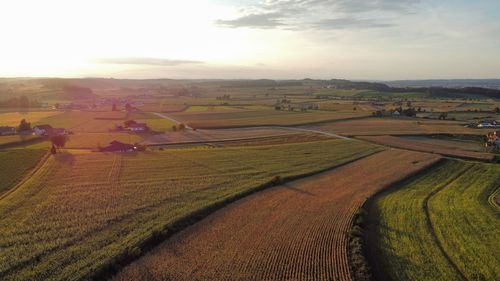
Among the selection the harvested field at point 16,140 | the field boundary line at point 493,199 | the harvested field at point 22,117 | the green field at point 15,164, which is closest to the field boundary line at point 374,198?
the field boundary line at point 493,199

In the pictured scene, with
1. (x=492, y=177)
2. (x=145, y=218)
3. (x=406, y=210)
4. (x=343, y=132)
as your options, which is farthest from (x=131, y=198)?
(x=343, y=132)

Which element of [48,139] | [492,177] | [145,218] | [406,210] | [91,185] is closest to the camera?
[145,218]

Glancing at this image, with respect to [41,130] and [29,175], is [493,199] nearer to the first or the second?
[29,175]

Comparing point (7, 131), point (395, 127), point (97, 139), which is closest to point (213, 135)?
point (97, 139)

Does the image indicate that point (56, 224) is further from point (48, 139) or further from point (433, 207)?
point (48, 139)

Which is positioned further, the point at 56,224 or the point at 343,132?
the point at 343,132

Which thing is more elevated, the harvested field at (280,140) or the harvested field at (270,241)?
the harvested field at (280,140)

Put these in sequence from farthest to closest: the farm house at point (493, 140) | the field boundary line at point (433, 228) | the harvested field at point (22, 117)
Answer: the harvested field at point (22, 117) < the farm house at point (493, 140) < the field boundary line at point (433, 228)

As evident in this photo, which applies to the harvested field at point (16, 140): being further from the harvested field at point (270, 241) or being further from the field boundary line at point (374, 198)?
the field boundary line at point (374, 198)
